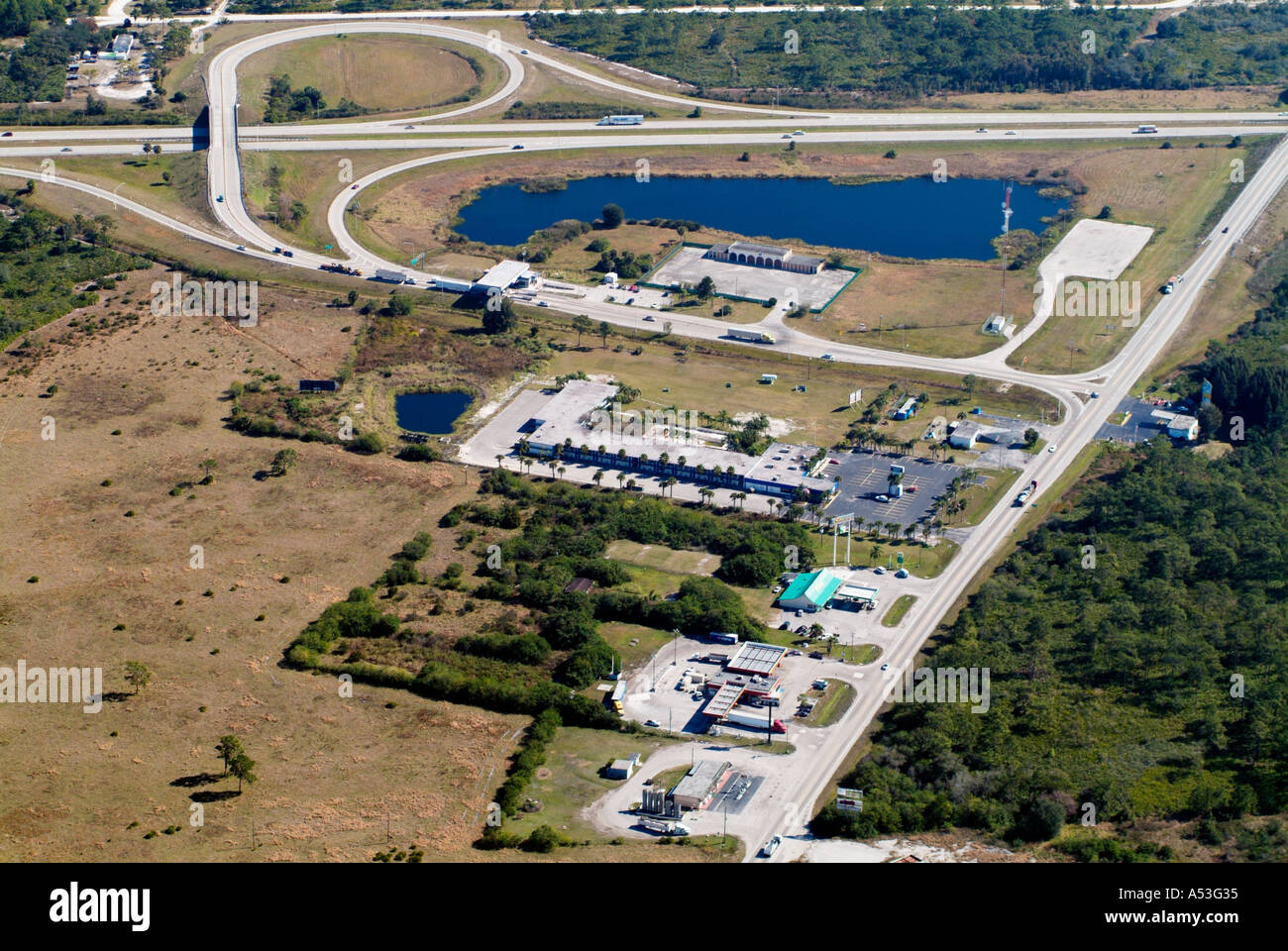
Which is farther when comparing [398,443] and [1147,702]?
[398,443]

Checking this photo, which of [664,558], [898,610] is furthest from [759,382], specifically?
[898,610]

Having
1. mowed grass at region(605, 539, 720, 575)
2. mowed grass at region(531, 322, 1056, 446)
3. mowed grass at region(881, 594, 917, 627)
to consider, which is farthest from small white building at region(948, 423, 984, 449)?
mowed grass at region(605, 539, 720, 575)

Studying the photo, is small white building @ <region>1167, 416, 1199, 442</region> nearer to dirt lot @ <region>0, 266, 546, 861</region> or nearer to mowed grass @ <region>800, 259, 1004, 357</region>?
mowed grass @ <region>800, 259, 1004, 357</region>

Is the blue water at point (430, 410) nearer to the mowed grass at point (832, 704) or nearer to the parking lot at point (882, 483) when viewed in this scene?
the parking lot at point (882, 483)

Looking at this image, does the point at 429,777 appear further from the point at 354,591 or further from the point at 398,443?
the point at 398,443

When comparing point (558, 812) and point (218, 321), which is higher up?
point (218, 321)

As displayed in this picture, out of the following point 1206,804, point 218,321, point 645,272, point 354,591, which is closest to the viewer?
point 1206,804

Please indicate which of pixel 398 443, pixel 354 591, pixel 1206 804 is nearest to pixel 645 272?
pixel 398 443

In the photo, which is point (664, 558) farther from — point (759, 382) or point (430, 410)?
point (430, 410)
